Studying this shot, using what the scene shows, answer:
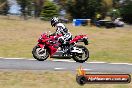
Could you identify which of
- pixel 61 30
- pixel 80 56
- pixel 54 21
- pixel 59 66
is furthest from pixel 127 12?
pixel 54 21

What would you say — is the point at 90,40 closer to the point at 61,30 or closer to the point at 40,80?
the point at 40,80

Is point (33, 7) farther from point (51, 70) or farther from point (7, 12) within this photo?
point (51, 70)

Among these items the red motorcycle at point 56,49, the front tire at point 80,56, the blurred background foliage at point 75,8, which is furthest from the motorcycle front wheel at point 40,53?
the blurred background foliage at point 75,8

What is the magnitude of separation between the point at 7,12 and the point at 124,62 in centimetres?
4100

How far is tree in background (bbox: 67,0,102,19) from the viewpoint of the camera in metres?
60.1

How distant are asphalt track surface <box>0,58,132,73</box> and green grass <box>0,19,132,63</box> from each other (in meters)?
2.30

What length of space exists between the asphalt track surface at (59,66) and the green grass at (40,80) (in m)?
1.54

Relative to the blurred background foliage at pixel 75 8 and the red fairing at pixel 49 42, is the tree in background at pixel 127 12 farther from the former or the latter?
the red fairing at pixel 49 42

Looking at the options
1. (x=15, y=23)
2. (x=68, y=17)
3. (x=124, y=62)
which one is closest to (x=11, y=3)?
(x=68, y=17)

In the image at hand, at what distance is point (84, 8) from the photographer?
60312 millimetres

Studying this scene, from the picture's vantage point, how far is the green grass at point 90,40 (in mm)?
28453

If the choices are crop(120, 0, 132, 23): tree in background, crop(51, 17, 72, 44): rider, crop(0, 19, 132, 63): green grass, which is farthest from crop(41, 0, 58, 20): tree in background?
crop(51, 17, 72, 44): rider

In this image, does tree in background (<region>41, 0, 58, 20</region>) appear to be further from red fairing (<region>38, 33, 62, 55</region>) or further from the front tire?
red fairing (<region>38, 33, 62, 55</region>)

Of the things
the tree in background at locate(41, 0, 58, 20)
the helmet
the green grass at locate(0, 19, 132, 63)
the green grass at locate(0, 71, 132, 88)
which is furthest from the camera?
the tree in background at locate(41, 0, 58, 20)
